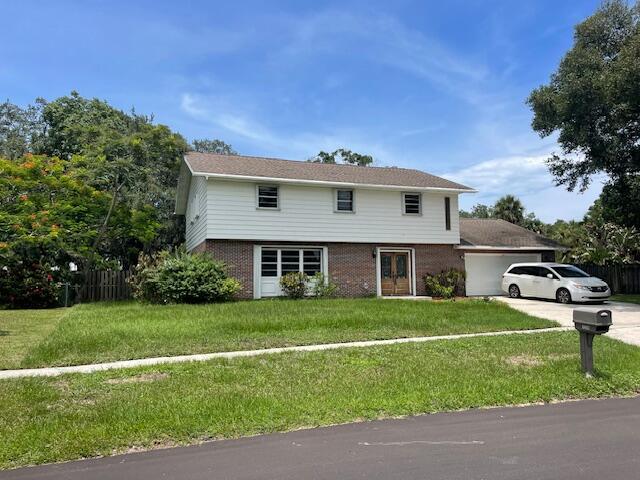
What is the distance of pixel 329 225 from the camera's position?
70.9 ft

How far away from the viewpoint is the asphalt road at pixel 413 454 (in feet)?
14.0

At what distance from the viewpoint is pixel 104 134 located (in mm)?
24797

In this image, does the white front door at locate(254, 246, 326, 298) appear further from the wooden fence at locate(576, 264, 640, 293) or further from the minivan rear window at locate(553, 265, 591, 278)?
the wooden fence at locate(576, 264, 640, 293)

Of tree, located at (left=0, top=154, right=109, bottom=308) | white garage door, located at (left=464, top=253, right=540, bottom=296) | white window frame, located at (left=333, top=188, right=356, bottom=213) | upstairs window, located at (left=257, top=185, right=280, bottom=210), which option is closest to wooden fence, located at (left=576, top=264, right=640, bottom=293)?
white garage door, located at (left=464, top=253, right=540, bottom=296)

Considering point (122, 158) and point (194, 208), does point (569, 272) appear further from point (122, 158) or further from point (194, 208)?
point (122, 158)

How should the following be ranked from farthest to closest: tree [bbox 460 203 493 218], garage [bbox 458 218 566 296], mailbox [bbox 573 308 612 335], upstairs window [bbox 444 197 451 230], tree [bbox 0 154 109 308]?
tree [bbox 460 203 493 218]
garage [bbox 458 218 566 296]
upstairs window [bbox 444 197 451 230]
tree [bbox 0 154 109 308]
mailbox [bbox 573 308 612 335]

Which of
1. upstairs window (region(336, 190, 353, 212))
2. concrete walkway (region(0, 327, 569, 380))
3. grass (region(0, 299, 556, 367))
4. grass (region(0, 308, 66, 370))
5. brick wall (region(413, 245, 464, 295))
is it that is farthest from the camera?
brick wall (region(413, 245, 464, 295))

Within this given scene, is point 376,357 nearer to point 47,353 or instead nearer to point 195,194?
point 47,353

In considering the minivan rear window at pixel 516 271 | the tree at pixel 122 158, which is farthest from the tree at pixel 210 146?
the minivan rear window at pixel 516 271

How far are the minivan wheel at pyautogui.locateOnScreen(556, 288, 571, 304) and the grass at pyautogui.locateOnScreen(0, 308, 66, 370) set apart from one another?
17.5 meters

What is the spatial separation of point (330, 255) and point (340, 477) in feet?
57.9

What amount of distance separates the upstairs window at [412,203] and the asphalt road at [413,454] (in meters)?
17.7

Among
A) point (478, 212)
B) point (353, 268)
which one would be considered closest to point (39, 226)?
point (353, 268)

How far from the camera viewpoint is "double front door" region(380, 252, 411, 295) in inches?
895
